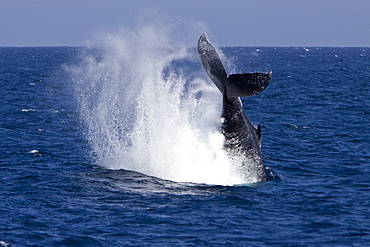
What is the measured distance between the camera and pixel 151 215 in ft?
41.5

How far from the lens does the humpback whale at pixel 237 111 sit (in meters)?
14.1

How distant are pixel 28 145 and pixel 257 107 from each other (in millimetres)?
17996

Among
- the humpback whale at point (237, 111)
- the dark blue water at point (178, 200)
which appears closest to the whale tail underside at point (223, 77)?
the humpback whale at point (237, 111)

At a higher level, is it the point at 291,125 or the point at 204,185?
the point at 291,125

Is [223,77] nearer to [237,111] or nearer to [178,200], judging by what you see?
[237,111]

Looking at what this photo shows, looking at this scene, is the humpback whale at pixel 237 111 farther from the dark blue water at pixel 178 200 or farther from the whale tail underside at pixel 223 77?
the dark blue water at pixel 178 200

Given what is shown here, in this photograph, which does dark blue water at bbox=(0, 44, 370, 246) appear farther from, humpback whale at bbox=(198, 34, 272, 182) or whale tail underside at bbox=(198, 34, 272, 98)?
whale tail underside at bbox=(198, 34, 272, 98)

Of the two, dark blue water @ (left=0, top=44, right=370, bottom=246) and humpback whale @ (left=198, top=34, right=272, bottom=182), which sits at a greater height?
humpback whale @ (left=198, top=34, right=272, bottom=182)

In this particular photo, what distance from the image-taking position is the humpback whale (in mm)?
14079

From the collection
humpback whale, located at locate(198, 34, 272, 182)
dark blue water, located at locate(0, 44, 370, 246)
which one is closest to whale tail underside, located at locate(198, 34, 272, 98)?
humpback whale, located at locate(198, 34, 272, 182)

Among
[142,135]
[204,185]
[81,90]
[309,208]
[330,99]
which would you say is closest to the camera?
[309,208]

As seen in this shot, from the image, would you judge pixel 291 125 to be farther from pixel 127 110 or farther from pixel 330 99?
pixel 330 99

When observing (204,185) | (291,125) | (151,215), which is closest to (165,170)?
(204,185)

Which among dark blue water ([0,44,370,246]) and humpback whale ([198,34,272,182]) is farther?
humpback whale ([198,34,272,182])
